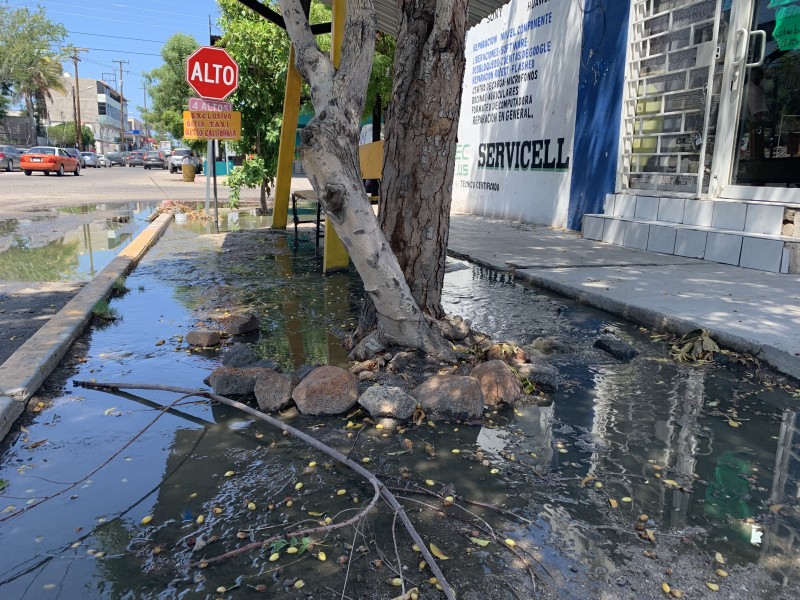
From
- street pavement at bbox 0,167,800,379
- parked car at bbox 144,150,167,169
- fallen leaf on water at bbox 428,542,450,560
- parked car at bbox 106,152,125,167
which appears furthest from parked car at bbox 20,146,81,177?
fallen leaf on water at bbox 428,542,450,560

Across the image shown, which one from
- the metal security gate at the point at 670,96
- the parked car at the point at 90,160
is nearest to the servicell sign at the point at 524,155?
the metal security gate at the point at 670,96

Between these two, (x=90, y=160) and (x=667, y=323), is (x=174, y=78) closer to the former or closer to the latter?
(x=90, y=160)

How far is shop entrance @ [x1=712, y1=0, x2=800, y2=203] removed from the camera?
7684mm

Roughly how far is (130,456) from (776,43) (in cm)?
853

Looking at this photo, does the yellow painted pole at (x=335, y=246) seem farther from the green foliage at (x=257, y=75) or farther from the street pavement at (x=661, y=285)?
the green foliage at (x=257, y=75)

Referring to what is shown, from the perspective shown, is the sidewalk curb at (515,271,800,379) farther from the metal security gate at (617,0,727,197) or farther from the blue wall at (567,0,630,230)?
the blue wall at (567,0,630,230)

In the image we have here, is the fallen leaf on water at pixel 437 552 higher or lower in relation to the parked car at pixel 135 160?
lower

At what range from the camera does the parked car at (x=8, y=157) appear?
37.4 meters

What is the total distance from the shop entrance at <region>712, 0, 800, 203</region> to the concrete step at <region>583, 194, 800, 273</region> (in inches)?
12.3

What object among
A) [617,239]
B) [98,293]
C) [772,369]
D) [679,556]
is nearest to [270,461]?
[679,556]

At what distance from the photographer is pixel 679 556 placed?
7.87 feet

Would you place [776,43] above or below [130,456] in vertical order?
above

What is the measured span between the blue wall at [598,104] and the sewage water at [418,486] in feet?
20.6

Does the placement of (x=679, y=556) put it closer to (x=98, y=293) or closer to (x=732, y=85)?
(x=98, y=293)
